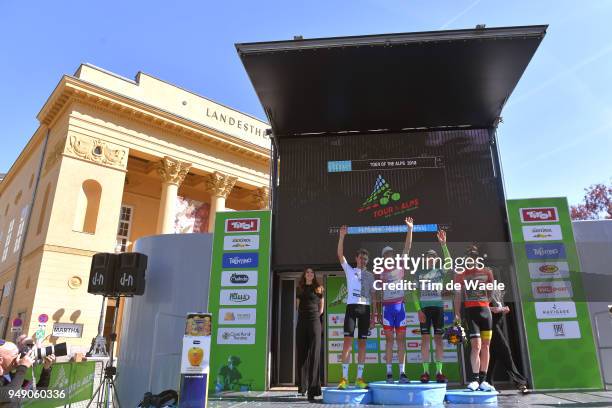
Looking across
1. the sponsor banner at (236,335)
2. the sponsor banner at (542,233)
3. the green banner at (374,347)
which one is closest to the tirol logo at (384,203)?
the green banner at (374,347)

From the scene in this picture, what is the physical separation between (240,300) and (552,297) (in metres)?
5.67

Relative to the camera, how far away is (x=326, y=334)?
869 centimetres

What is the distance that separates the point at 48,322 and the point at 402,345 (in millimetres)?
19054

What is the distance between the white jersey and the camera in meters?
6.09

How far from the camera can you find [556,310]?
7617mm

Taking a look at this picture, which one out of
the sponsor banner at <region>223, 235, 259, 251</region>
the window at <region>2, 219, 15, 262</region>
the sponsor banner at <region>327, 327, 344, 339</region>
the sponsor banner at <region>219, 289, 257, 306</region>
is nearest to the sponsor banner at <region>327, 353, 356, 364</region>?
the sponsor banner at <region>327, 327, 344, 339</region>

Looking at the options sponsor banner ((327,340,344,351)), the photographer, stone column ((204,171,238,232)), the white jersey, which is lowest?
the photographer

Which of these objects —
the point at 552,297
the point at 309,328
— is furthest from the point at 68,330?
the point at 552,297

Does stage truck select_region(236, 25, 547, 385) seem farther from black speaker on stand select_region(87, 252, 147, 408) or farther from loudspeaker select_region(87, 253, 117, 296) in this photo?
loudspeaker select_region(87, 253, 117, 296)

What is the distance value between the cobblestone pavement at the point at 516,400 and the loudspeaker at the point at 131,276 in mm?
3144

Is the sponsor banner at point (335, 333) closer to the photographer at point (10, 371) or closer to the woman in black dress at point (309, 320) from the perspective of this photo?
the woman in black dress at point (309, 320)

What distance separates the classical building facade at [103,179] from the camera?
21.0 meters

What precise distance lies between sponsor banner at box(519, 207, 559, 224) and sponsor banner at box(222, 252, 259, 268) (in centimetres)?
523

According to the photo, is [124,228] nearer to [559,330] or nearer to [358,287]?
[358,287]
